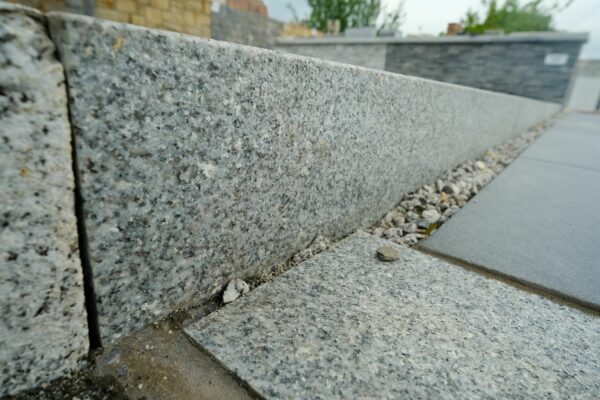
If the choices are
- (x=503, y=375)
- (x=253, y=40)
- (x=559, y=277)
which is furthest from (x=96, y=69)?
(x=253, y=40)

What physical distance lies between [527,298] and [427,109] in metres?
1.13

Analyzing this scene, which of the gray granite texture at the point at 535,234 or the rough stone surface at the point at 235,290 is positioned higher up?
the gray granite texture at the point at 535,234

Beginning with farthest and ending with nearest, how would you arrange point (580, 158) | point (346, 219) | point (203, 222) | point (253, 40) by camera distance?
point (253, 40) → point (580, 158) → point (346, 219) → point (203, 222)

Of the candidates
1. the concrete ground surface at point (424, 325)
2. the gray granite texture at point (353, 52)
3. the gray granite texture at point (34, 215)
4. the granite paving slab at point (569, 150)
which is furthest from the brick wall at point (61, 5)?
the gray granite texture at point (353, 52)

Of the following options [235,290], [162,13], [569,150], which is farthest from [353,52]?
[235,290]

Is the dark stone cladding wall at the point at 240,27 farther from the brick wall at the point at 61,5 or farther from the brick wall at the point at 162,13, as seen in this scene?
the brick wall at the point at 61,5

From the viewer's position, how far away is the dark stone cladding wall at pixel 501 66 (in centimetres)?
823

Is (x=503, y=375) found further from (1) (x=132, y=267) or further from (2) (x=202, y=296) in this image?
(1) (x=132, y=267)

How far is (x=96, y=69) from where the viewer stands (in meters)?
0.55

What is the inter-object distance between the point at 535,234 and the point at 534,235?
0.02 metres

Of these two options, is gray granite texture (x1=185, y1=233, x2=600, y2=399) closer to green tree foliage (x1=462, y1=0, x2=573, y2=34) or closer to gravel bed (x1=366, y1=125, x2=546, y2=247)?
gravel bed (x1=366, y1=125, x2=546, y2=247)

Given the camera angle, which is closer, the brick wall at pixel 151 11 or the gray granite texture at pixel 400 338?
the gray granite texture at pixel 400 338

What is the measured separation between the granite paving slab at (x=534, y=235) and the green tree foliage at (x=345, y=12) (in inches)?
554

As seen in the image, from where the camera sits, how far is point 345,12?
14125mm
